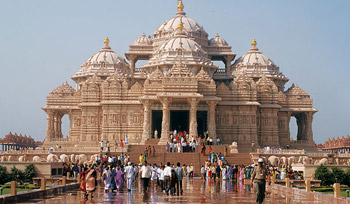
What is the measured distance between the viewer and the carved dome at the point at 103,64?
81875 millimetres

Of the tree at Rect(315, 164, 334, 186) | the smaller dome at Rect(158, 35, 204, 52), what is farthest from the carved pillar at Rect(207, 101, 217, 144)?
the tree at Rect(315, 164, 334, 186)

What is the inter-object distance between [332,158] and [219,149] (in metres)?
10.3

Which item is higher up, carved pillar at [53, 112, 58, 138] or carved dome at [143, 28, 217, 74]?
carved dome at [143, 28, 217, 74]

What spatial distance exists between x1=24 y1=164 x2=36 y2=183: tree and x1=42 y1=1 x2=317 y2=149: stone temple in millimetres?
22671

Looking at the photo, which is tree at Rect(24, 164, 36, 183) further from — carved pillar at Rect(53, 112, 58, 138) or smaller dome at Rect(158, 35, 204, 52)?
carved pillar at Rect(53, 112, 58, 138)

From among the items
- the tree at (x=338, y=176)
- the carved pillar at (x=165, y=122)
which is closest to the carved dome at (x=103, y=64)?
the carved pillar at (x=165, y=122)

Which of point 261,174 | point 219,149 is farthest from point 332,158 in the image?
point 261,174

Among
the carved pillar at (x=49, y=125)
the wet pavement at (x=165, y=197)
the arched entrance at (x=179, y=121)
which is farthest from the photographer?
the carved pillar at (x=49, y=125)

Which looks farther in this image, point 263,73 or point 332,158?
point 263,73

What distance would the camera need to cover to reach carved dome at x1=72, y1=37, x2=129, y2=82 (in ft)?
269

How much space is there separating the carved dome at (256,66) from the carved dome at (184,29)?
218 inches

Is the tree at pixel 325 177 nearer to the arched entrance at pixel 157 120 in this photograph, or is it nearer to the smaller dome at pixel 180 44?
the arched entrance at pixel 157 120

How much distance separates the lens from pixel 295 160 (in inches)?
2274

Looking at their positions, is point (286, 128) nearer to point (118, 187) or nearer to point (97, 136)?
point (97, 136)
